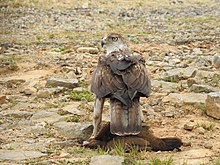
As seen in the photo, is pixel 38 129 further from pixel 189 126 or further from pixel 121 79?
pixel 189 126

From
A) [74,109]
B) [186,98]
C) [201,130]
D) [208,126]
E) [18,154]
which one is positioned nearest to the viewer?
[18,154]

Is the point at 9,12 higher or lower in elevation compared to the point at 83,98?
higher

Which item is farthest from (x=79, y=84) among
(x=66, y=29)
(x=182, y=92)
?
(x=66, y=29)

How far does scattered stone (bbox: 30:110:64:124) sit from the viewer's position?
8.54m

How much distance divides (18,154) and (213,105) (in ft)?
10.4

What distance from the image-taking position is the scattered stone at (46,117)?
8541 mm

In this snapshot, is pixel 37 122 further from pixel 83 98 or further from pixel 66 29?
pixel 66 29

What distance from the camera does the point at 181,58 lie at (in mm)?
14516

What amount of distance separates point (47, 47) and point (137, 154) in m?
11.5

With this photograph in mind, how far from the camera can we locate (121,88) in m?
6.71

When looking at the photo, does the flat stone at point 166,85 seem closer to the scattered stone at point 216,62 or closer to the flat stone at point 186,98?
the flat stone at point 186,98

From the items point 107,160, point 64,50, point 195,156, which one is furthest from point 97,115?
point 64,50

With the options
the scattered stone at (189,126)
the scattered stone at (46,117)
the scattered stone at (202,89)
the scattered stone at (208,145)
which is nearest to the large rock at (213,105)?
the scattered stone at (189,126)

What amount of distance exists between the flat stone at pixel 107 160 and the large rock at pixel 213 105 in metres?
2.59
